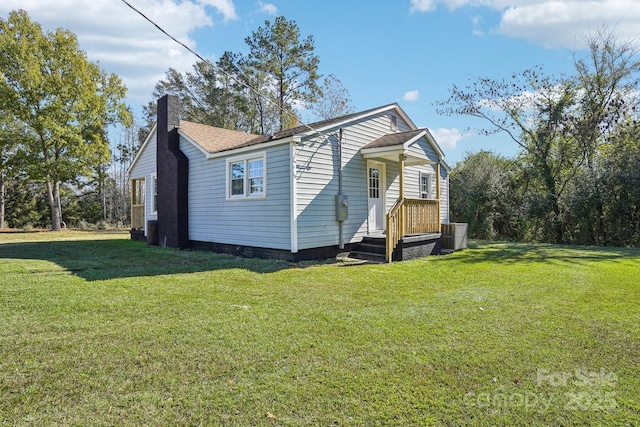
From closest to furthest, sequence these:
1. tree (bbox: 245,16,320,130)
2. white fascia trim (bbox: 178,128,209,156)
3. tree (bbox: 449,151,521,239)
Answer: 1. white fascia trim (bbox: 178,128,209,156)
2. tree (bbox: 449,151,521,239)
3. tree (bbox: 245,16,320,130)

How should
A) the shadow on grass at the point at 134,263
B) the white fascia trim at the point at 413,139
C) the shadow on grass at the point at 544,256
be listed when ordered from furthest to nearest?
the white fascia trim at the point at 413,139
the shadow on grass at the point at 544,256
the shadow on grass at the point at 134,263

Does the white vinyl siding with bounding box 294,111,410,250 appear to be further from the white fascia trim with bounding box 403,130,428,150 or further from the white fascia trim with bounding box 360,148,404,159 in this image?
the white fascia trim with bounding box 403,130,428,150

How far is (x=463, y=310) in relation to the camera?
4.56m

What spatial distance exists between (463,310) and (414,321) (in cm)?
87

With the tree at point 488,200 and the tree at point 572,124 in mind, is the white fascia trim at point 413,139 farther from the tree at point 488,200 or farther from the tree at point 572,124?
the tree at point 572,124

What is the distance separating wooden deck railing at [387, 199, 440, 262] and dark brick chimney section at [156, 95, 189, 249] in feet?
22.7

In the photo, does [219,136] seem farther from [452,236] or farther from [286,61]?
[286,61]

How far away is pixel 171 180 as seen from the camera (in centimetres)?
1203

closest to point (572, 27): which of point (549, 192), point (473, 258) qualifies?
point (549, 192)

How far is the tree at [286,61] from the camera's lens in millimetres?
24172

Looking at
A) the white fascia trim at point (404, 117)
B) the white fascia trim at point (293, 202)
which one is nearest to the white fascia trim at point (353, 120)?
the white fascia trim at point (404, 117)

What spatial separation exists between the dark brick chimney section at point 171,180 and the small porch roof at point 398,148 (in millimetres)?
6107

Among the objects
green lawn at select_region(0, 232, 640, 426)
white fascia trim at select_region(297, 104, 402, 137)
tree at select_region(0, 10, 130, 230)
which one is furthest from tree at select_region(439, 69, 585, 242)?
tree at select_region(0, 10, 130, 230)

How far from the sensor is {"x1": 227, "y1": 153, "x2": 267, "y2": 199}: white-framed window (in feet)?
30.7
